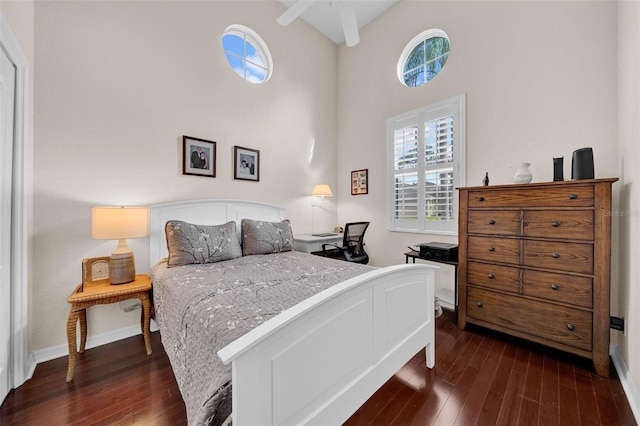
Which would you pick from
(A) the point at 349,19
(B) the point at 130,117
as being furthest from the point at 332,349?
(B) the point at 130,117

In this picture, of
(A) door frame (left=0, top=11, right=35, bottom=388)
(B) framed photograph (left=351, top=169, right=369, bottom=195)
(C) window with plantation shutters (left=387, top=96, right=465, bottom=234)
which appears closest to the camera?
(A) door frame (left=0, top=11, right=35, bottom=388)

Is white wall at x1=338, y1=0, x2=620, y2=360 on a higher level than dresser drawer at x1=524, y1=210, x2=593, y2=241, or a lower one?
higher

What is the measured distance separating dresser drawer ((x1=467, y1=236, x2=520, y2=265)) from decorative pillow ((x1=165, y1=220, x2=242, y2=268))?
2293 millimetres

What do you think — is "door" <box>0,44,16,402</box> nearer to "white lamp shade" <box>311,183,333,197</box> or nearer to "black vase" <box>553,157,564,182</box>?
"white lamp shade" <box>311,183,333,197</box>

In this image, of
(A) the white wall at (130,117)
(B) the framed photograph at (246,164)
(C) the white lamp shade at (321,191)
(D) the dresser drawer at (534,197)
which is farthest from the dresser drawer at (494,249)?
(B) the framed photograph at (246,164)

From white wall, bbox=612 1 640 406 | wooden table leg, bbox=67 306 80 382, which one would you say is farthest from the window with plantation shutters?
wooden table leg, bbox=67 306 80 382

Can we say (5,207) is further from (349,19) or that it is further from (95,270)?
(349,19)

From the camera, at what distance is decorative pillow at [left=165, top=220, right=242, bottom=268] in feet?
7.27

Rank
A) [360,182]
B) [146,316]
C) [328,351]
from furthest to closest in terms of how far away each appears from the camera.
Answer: [360,182], [146,316], [328,351]

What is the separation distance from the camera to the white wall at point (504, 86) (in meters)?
2.17

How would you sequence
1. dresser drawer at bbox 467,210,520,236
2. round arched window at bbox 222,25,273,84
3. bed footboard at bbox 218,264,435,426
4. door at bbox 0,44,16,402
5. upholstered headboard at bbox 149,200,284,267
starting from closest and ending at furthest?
bed footboard at bbox 218,264,435,426, door at bbox 0,44,16,402, dresser drawer at bbox 467,210,520,236, upholstered headboard at bbox 149,200,284,267, round arched window at bbox 222,25,273,84

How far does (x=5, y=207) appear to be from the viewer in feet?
5.18

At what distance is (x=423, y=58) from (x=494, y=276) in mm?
2937

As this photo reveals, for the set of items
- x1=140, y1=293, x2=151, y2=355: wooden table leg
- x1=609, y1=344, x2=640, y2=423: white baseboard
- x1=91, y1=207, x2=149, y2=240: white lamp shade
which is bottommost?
x1=609, y1=344, x2=640, y2=423: white baseboard
